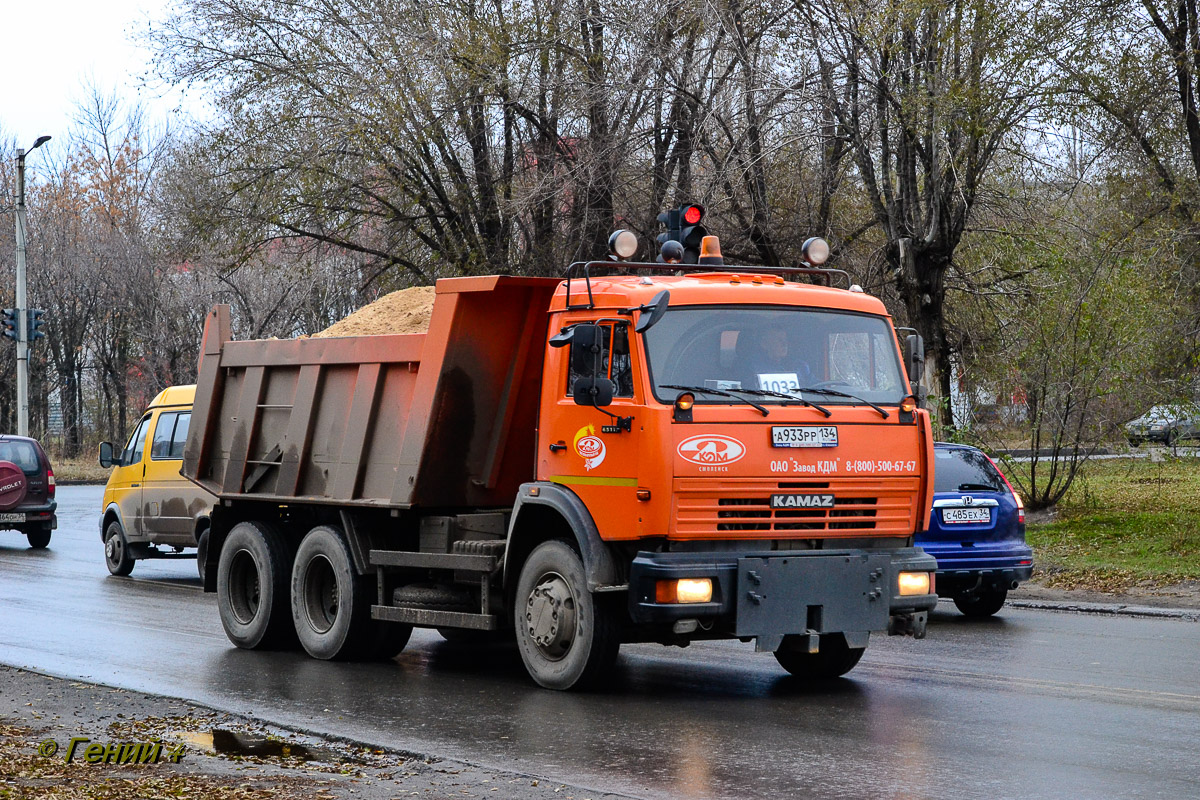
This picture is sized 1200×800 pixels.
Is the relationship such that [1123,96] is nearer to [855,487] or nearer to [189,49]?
[855,487]

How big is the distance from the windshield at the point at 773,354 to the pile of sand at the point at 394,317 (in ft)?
7.48

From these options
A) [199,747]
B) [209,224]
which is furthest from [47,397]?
[199,747]

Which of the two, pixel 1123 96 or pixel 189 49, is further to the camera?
pixel 189 49

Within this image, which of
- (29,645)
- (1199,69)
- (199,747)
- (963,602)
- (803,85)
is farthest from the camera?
(803,85)

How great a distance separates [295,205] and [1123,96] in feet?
47.5

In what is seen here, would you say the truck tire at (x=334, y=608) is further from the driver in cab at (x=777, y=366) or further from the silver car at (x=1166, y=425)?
the silver car at (x=1166, y=425)

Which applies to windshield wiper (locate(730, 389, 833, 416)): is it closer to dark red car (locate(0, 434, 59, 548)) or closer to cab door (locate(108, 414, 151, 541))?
cab door (locate(108, 414, 151, 541))

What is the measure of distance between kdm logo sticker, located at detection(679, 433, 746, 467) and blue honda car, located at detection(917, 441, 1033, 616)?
16.7 ft

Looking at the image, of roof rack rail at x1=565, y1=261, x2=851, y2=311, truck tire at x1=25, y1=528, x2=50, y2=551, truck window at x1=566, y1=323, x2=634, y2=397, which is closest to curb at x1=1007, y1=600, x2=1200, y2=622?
roof rack rail at x1=565, y1=261, x2=851, y2=311

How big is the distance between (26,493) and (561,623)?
16368 millimetres

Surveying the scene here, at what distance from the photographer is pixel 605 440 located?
8.78 meters

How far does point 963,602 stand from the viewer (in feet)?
46.4

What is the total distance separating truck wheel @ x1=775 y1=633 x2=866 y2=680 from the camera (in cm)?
980

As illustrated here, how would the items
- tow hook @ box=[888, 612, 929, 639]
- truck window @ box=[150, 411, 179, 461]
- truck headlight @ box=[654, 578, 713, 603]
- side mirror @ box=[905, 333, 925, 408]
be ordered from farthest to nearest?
truck window @ box=[150, 411, 179, 461], side mirror @ box=[905, 333, 925, 408], tow hook @ box=[888, 612, 929, 639], truck headlight @ box=[654, 578, 713, 603]
